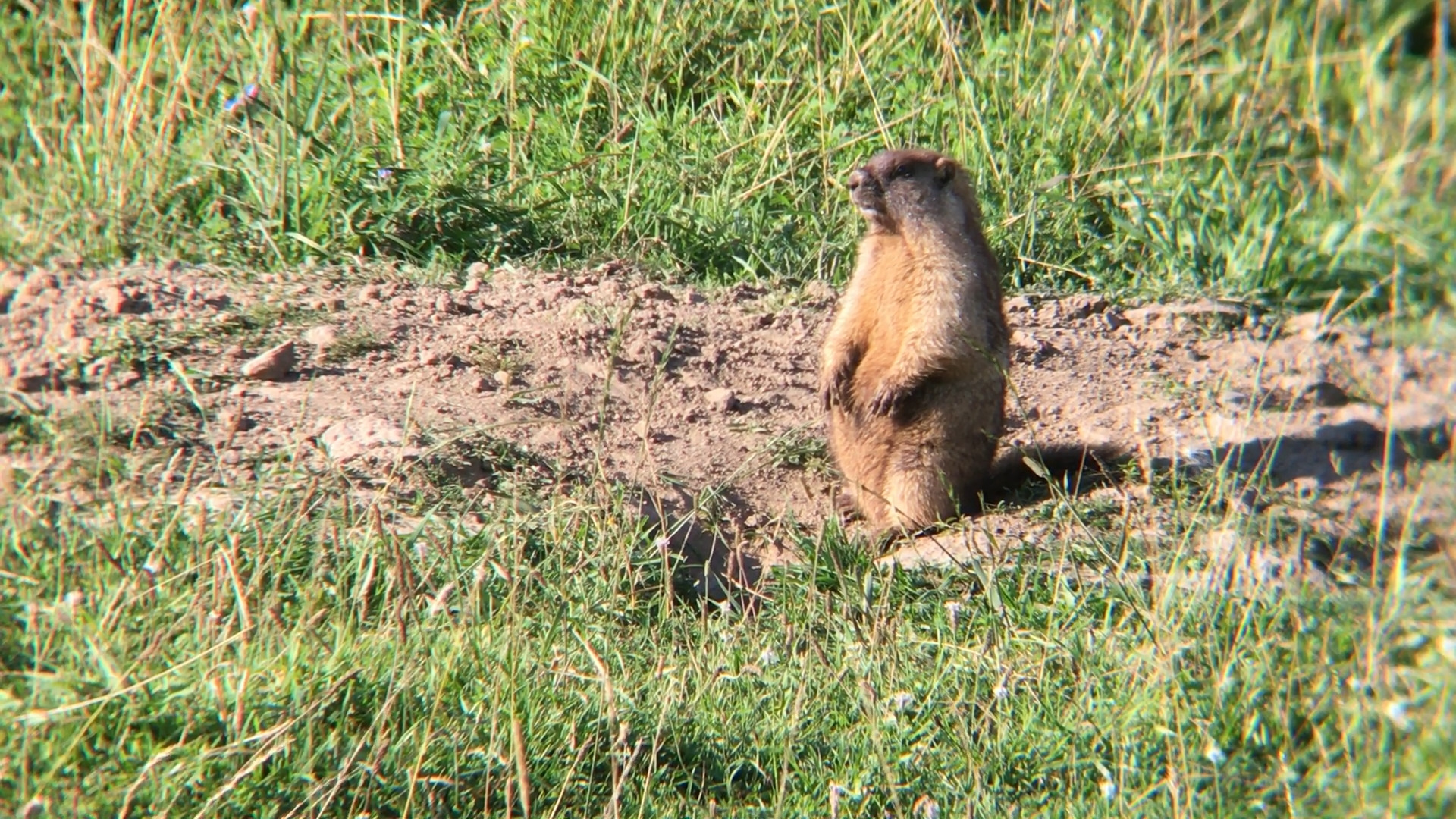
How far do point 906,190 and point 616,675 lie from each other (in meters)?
2.16

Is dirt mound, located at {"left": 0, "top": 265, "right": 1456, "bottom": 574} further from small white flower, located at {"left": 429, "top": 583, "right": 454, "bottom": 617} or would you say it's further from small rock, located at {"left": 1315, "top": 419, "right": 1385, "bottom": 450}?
small white flower, located at {"left": 429, "top": 583, "right": 454, "bottom": 617}

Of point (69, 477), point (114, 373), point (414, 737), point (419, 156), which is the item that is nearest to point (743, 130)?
point (419, 156)

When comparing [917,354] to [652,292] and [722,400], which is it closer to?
[722,400]

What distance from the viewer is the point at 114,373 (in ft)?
14.1

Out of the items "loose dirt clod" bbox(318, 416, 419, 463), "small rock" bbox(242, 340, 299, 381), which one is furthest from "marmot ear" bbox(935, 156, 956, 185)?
"small rock" bbox(242, 340, 299, 381)

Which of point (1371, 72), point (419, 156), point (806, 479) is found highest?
point (1371, 72)

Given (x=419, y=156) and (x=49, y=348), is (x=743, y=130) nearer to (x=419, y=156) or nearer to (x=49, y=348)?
(x=419, y=156)

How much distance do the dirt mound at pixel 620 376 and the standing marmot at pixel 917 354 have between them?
21cm

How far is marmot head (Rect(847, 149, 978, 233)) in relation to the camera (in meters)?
4.69

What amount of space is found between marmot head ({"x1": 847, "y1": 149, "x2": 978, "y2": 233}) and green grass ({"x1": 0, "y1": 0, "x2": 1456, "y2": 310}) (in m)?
1.13

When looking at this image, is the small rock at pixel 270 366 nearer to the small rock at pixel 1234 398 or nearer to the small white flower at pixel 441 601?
the small white flower at pixel 441 601

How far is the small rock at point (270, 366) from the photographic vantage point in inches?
174

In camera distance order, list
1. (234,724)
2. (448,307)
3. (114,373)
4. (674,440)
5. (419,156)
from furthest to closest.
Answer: (419,156), (448,307), (674,440), (114,373), (234,724)

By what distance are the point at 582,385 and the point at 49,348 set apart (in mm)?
1703
